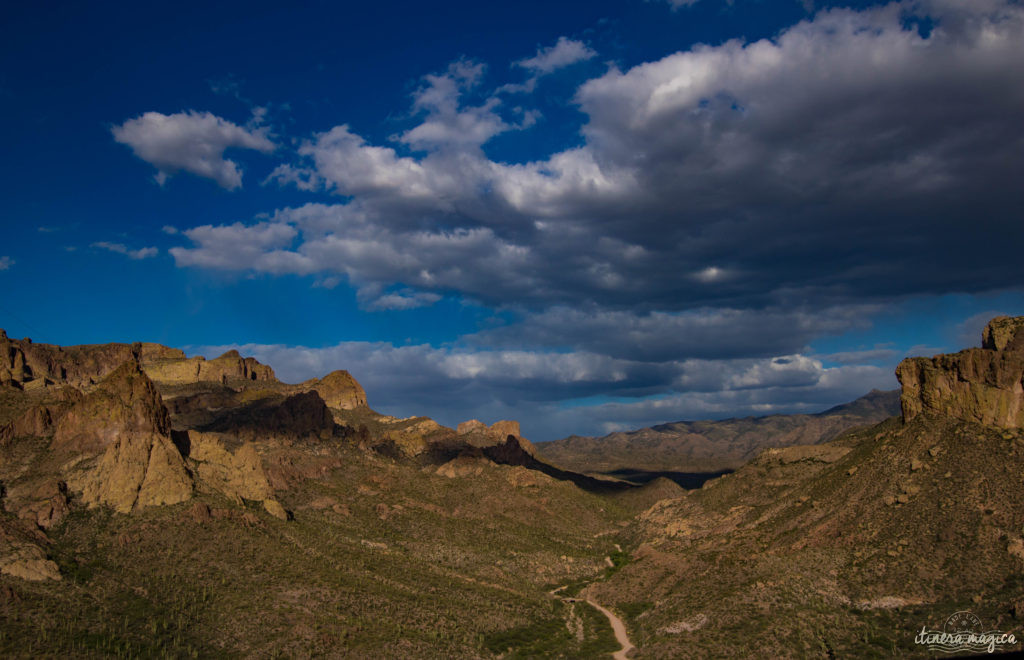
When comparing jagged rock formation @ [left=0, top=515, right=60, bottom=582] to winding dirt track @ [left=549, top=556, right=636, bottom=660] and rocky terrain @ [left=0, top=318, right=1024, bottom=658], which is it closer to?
rocky terrain @ [left=0, top=318, right=1024, bottom=658]

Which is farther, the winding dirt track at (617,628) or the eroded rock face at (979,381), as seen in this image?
the eroded rock face at (979,381)

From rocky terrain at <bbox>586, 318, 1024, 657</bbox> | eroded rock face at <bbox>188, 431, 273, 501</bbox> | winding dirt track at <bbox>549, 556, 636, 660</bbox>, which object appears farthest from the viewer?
eroded rock face at <bbox>188, 431, 273, 501</bbox>

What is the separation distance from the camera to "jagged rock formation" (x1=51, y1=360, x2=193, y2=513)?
11262 centimetres

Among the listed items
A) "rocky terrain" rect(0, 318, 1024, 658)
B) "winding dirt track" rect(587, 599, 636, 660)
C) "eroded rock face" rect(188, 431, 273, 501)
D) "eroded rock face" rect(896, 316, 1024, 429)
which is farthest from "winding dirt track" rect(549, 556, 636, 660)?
"eroded rock face" rect(188, 431, 273, 501)

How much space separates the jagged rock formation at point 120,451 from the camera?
370 feet

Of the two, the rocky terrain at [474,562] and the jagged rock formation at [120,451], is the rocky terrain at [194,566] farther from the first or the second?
the rocky terrain at [474,562]

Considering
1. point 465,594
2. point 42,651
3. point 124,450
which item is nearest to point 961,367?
point 465,594

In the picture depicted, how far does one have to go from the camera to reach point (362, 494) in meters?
189

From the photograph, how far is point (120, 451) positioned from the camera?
11731 centimetres

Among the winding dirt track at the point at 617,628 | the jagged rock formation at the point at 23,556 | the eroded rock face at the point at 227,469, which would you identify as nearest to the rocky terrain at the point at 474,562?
the jagged rock formation at the point at 23,556

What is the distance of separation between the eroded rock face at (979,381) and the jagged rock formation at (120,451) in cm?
12985

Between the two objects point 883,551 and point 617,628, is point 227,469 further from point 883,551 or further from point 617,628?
point 883,551

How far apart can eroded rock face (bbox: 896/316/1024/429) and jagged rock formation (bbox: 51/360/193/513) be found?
12985 cm

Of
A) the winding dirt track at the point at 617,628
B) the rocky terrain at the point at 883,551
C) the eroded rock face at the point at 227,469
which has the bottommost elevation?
the winding dirt track at the point at 617,628
